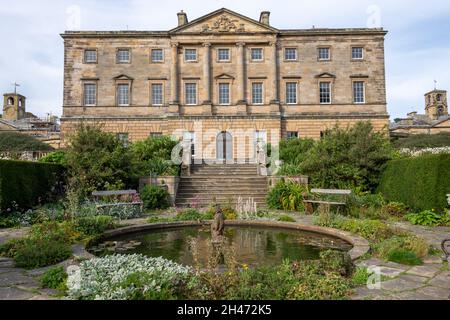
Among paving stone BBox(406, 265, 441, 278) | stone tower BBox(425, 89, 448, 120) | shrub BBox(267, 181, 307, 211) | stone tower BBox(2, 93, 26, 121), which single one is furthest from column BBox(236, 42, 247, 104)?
stone tower BBox(2, 93, 26, 121)

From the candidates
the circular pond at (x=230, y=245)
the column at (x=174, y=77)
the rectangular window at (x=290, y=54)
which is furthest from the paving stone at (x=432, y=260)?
the rectangular window at (x=290, y=54)

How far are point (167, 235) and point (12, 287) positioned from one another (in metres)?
4.93

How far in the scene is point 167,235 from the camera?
9422 millimetres

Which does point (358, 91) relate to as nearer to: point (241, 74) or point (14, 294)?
point (241, 74)

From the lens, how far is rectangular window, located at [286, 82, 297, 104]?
28453 mm

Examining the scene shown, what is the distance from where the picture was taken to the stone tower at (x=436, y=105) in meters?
62.1

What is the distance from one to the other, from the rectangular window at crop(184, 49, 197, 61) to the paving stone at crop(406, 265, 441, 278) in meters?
25.9

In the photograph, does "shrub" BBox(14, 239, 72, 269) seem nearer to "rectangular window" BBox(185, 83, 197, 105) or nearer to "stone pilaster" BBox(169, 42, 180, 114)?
"stone pilaster" BBox(169, 42, 180, 114)

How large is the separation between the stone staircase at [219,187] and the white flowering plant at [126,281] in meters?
10.0

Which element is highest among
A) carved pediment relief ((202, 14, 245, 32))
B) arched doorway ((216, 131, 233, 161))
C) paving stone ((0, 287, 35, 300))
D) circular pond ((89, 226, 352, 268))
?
carved pediment relief ((202, 14, 245, 32))

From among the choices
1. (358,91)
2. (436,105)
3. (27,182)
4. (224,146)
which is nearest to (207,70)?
(224,146)

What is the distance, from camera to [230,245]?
26.4 feet

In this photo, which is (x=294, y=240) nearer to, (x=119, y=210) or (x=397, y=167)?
(x=119, y=210)
